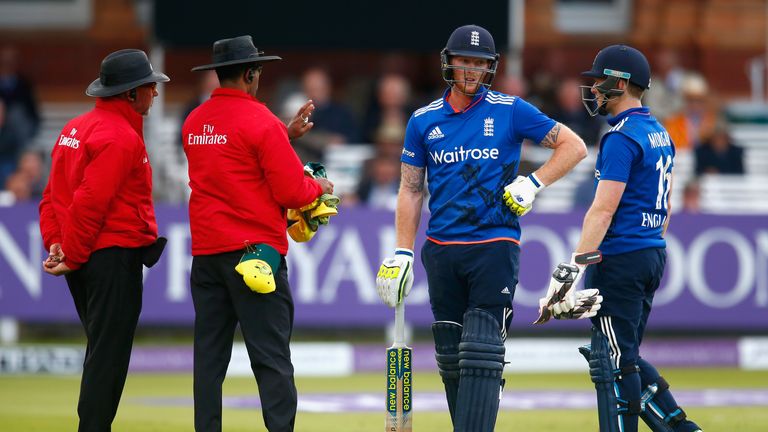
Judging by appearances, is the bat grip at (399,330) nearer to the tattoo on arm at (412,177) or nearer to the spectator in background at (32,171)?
the tattoo on arm at (412,177)

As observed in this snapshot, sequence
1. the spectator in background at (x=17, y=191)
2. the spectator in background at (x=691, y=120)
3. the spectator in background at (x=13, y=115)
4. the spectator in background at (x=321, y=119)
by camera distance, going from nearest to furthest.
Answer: the spectator in background at (x=17, y=191)
the spectator in background at (x=321, y=119)
the spectator in background at (x=13, y=115)
the spectator in background at (x=691, y=120)

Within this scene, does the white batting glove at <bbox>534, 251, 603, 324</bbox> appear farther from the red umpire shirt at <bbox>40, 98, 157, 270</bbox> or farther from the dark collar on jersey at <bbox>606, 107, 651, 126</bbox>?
the red umpire shirt at <bbox>40, 98, 157, 270</bbox>

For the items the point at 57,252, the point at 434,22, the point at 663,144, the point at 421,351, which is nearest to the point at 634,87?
the point at 663,144

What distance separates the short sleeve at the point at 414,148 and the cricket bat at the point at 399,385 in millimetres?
822

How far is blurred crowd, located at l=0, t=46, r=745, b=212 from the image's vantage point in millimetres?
15680

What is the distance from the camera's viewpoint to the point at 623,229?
25.7 ft

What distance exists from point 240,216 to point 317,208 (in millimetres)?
504

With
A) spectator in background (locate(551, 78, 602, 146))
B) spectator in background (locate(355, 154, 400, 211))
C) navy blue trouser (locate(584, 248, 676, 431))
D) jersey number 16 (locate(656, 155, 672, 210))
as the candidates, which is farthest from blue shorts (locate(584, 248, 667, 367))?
spectator in background (locate(551, 78, 602, 146))

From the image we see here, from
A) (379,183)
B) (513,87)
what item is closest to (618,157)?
(379,183)

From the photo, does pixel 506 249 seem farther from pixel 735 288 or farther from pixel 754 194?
pixel 754 194

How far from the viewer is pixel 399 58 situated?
64.0ft

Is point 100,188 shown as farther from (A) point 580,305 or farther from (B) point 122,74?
(A) point 580,305

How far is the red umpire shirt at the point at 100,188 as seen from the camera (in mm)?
7645

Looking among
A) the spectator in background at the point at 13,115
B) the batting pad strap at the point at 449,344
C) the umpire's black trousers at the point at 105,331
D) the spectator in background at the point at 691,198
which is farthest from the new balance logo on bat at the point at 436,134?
the spectator in background at the point at 13,115
